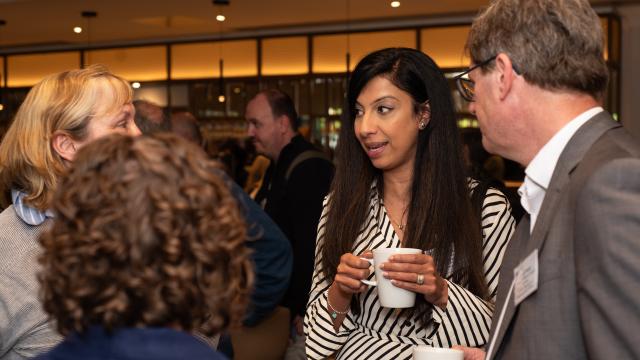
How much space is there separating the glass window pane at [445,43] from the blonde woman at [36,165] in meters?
8.12

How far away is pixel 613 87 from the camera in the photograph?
946 centimetres

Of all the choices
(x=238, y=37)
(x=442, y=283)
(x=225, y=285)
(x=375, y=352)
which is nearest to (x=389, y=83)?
(x=442, y=283)

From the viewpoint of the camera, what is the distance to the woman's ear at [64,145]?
1.84 metres

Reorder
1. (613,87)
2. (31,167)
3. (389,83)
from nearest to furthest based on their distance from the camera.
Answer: (31,167)
(389,83)
(613,87)

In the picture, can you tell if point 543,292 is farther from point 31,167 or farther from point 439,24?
point 439,24

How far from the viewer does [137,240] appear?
100 centimetres

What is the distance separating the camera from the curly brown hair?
3.29 ft

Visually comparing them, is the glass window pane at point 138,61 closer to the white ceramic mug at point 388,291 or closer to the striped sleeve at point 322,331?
the striped sleeve at point 322,331

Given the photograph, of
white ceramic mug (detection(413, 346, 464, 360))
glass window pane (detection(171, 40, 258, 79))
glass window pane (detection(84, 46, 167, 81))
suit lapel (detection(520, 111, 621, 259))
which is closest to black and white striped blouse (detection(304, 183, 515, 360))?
white ceramic mug (detection(413, 346, 464, 360))

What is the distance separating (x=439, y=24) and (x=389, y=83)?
777 cm

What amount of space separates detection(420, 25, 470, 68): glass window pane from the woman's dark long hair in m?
7.58

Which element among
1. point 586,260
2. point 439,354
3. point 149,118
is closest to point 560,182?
point 586,260

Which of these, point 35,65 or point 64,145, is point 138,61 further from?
point 64,145

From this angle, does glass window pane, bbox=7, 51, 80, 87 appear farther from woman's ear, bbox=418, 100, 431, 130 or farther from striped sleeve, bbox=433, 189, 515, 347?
striped sleeve, bbox=433, 189, 515, 347
